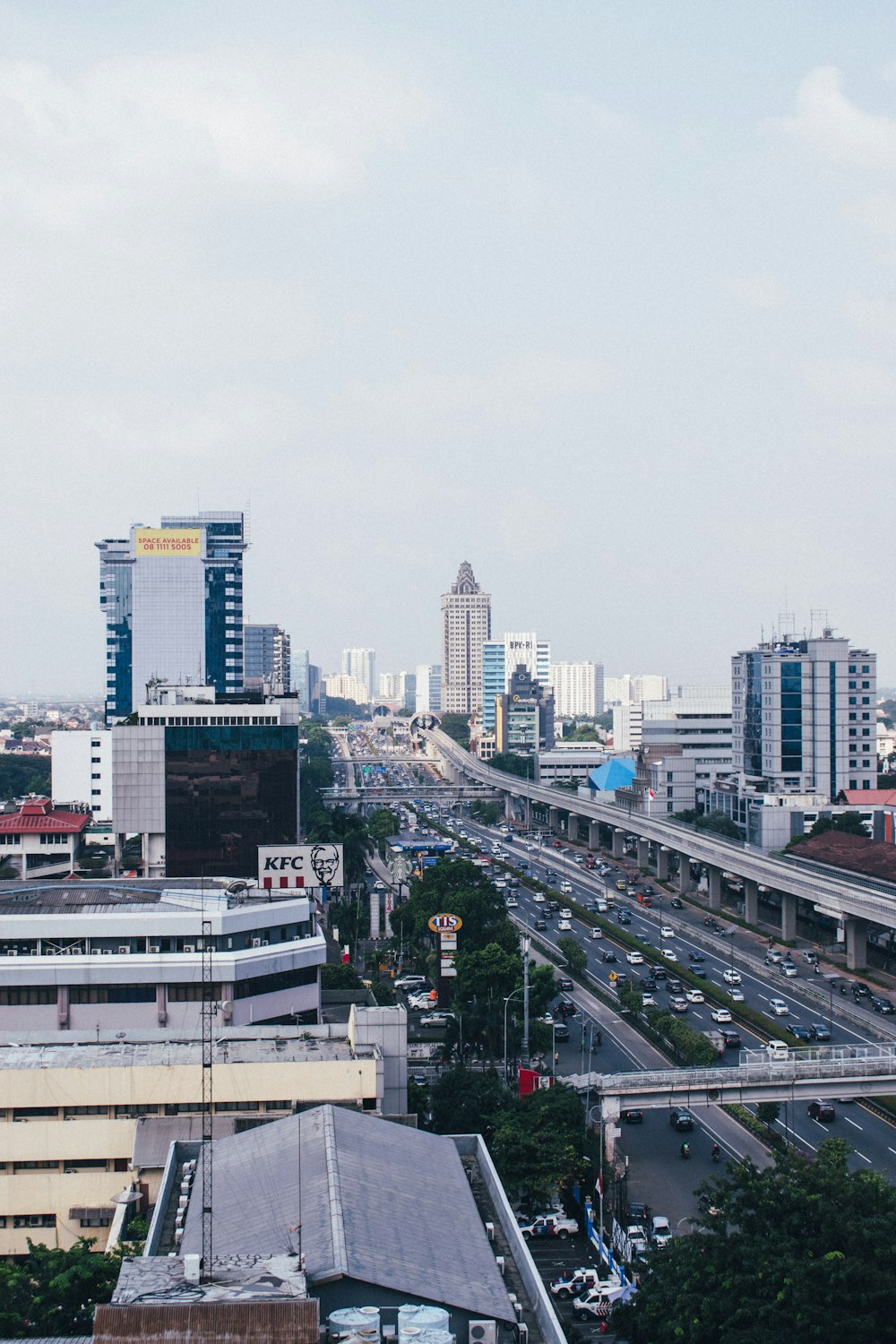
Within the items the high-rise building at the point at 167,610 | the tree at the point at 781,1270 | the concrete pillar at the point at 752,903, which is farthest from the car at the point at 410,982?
the high-rise building at the point at 167,610

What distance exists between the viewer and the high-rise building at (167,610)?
5017 inches

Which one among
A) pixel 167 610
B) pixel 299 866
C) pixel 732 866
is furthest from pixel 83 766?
pixel 299 866

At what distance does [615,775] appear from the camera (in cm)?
12412

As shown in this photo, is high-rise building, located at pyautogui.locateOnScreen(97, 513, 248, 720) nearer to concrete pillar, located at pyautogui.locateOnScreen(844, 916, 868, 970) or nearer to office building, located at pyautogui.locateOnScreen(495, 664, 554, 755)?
office building, located at pyautogui.locateOnScreen(495, 664, 554, 755)

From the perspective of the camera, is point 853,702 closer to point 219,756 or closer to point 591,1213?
point 219,756

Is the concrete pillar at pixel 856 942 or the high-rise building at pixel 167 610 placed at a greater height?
the high-rise building at pixel 167 610

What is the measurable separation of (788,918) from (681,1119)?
3003 centimetres

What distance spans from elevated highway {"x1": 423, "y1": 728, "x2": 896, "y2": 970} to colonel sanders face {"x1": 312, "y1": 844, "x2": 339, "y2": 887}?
78.7 feet

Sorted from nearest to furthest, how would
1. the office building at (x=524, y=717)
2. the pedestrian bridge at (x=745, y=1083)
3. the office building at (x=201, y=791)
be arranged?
the pedestrian bridge at (x=745, y=1083) < the office building at (x=201, y=791) < the office building at (x=524, y=717)

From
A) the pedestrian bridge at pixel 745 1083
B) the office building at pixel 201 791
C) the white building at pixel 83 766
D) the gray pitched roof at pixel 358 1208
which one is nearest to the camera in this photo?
the gray pitched roof at pixel 358 1208

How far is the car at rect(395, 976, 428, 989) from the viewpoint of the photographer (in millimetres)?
60719

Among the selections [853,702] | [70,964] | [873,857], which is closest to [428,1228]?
[70,964]

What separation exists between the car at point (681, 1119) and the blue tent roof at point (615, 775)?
79.6 metres

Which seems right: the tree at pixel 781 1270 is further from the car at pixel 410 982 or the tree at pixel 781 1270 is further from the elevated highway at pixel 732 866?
the car at pixel 410 982
